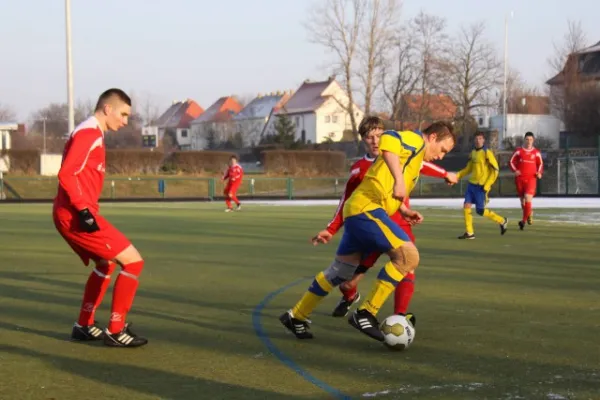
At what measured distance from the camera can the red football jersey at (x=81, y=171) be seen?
5.47m

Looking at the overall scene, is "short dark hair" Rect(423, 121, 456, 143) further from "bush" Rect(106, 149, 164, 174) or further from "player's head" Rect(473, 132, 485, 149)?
"bush" Rect(106, 149, 164, 174)

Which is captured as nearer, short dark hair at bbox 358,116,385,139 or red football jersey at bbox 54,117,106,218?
red football jersey at bbox 54,117,106,218

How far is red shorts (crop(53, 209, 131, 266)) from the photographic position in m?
5.62

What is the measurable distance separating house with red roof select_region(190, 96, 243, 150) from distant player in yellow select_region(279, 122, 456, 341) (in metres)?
98.8

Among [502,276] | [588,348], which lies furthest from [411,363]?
[502,276]

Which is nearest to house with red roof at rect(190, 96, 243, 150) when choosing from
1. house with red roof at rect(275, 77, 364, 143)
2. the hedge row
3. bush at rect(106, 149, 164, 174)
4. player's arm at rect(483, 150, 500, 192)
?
house with red roof at rect(275, 77, 364, 143)

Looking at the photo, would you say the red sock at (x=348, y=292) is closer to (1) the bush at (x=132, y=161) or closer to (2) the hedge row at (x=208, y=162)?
(2) the hedge row at (x=208, y=162)

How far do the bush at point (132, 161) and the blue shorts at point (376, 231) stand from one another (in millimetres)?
46751

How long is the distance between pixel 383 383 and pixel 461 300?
11.1 ft

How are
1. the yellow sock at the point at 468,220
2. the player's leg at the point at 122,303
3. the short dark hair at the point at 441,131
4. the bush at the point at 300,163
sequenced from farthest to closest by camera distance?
the bush at the point at 300,163 < the yellow sock at the point at 468,220 < the short dark hair at the point at 441,131 < the player's leg at the point at 122,303

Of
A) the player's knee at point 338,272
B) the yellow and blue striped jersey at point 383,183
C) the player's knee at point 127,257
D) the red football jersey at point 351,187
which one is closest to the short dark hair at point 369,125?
the red football jersey at point 351,187

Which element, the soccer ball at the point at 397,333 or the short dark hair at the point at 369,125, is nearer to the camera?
the soccer ball at the point at 397,333

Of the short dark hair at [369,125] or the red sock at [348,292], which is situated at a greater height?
the short dark hair at [369,125]

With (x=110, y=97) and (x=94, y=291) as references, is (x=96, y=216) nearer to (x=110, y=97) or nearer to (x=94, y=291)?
(x=94, y=291)
